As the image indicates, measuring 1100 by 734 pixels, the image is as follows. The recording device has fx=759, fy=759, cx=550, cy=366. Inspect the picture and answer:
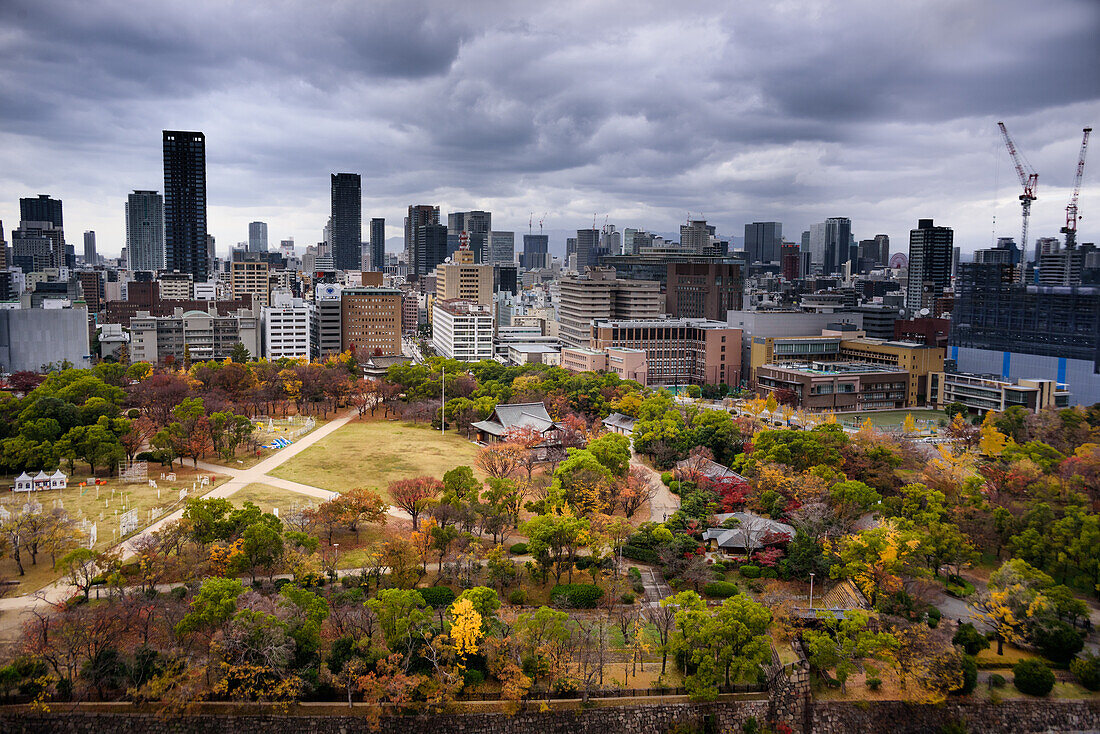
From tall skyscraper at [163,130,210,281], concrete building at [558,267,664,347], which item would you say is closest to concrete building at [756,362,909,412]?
concrete building at [558,267,664,347]

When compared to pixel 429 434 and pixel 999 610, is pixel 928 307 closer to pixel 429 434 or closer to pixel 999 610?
pixel 429 434

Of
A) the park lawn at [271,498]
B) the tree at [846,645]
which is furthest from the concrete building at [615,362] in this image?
the tree at [846,645]

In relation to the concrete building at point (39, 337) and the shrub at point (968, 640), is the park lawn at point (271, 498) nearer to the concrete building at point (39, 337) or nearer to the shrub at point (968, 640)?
the shrub at point (968, 640)

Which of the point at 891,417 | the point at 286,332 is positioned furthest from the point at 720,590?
the point at 286,332

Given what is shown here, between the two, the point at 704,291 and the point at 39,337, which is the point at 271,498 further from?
the point at 704,291

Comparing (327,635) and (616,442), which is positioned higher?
(616,442)

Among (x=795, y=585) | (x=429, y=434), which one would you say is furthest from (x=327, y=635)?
(x=429, y=434)
